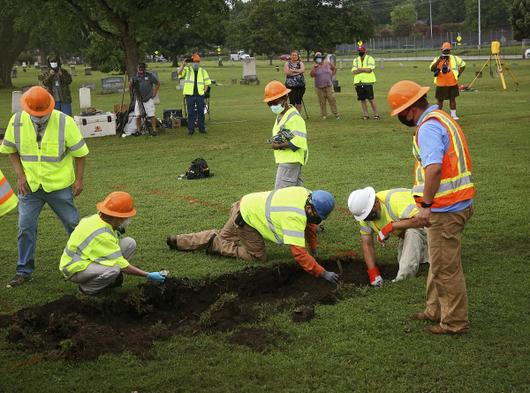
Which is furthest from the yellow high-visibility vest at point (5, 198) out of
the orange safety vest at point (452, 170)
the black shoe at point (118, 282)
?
the orange safety vest at point (452, 170)

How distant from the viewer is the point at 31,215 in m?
7.70

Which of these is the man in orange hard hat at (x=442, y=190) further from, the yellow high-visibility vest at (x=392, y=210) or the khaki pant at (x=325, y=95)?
the khaki pant at (x=325, y=95)

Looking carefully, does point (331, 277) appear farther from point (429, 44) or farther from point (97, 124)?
point (429, 44)

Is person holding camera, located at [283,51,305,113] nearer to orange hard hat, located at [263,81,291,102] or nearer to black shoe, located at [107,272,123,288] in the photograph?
orange hard hat, located at [263,81,291,102]

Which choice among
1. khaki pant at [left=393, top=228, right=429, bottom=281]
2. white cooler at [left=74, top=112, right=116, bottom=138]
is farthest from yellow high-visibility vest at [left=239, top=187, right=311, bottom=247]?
white cooler at [left=74, top=112, right=116, bottom=138]

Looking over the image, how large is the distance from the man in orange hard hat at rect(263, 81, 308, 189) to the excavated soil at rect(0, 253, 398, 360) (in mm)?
1522

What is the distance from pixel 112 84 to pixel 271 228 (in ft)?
119

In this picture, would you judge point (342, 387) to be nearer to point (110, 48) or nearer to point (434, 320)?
point (434, 320)

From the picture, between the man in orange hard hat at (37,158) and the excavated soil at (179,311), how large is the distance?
108 cm

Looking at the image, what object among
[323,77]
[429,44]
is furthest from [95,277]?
[429,44]

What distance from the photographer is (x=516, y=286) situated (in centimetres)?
696

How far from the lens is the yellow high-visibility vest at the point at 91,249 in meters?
7.10

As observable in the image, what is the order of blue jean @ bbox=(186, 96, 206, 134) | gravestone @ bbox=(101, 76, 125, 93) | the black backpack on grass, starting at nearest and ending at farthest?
1. the black backpack on grass
2. blue jean @ bbox=(186, 96, 206, 134)
3. gravestone @ bbox=(101, 76, 125, 93)

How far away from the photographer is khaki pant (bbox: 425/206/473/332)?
562 centimetres
